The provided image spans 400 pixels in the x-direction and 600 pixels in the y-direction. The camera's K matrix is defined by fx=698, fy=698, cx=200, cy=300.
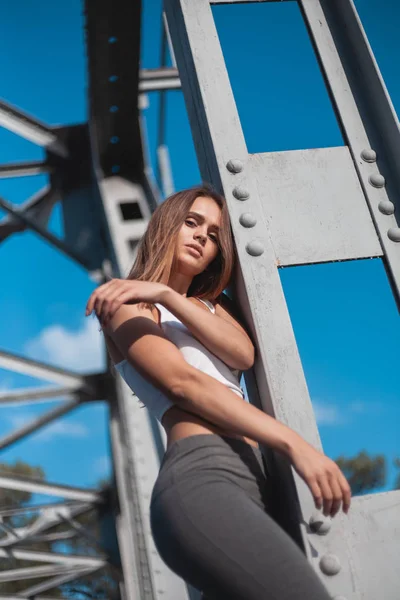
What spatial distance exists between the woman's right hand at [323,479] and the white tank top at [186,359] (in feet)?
1.28

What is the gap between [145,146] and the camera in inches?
267

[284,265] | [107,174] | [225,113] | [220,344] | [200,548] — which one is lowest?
[200,548]

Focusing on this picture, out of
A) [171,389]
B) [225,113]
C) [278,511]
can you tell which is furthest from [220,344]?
[225,113]

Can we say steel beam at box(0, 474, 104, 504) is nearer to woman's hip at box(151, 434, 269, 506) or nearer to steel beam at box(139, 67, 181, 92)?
steel beam at box(139, 67, 181, 92)

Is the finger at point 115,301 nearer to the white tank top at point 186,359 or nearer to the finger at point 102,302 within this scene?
the finger at point 102,302

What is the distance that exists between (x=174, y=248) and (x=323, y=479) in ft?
3.12

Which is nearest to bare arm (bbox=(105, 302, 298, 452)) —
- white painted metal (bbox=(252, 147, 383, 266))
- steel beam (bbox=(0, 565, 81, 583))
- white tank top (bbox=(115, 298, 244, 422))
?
white tank top (bbox=(115, 298, 244, 422))

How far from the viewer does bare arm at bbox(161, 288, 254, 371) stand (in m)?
2.01

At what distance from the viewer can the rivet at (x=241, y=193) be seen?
2260 mm

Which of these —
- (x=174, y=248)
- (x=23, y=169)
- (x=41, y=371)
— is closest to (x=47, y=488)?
(x=41, y=371)

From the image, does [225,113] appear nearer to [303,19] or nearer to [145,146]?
[303,19]

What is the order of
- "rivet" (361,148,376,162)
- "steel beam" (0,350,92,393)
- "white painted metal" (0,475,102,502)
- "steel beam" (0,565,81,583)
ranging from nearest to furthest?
"rivet" (361,148,376,162)
"steel beam" (0,350,92,393)
"white painted metal" (0,475,102,502)
"steel beam" (0,565,81,583)

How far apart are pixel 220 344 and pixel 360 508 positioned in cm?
60

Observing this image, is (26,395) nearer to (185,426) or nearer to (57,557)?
(57,557)
